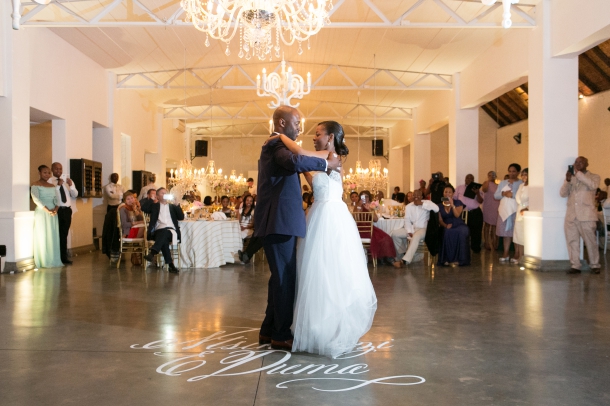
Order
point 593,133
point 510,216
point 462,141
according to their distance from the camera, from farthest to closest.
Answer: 1. point 593,133
2. point 462,141
3. point 510,216

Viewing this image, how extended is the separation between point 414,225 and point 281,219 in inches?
241

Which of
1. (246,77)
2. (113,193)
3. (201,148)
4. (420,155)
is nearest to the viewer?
(113,193)

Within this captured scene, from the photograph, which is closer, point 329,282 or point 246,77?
point 329,282

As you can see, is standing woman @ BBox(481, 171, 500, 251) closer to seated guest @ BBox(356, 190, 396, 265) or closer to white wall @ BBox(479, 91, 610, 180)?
white wall @ BBox(479, 91, 610, 180)

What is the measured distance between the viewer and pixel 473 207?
40.2ft

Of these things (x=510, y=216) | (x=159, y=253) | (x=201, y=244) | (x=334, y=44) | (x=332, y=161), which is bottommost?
(x=159, y=253)

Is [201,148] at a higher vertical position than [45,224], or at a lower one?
higher

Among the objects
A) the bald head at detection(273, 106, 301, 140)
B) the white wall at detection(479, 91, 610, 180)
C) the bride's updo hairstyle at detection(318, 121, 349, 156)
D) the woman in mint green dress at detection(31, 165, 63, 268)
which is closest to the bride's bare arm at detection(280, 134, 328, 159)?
the bald head at detection(273, 106, 301, 140)

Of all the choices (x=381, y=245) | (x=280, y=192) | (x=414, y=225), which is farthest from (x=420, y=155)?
(x=280, y=192)

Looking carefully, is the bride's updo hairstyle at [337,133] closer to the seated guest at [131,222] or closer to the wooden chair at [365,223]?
the wooden chair at [365,223]

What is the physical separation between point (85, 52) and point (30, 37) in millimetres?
2367

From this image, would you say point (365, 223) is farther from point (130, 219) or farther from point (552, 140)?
point (130, 219)

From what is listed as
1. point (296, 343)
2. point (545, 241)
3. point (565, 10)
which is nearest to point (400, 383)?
point (296, 343)

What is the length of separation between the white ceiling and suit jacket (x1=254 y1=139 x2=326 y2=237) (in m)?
6.02
